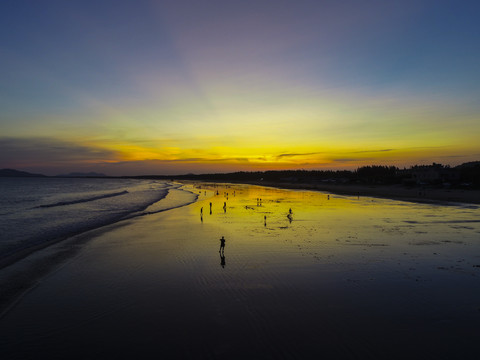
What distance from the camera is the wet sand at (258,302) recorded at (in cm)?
805

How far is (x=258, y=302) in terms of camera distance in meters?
10.6

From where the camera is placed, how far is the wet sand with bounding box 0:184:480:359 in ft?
26.4

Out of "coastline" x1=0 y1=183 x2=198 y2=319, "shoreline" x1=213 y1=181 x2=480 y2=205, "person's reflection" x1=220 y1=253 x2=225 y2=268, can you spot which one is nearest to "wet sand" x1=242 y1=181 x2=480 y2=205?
"shoreline" x1=213 y1=181 x2=480 y2=205

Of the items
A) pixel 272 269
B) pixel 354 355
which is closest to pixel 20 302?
pixel 272 269

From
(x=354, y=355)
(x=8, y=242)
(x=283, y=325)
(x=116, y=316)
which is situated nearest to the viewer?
(x=354, y=355)

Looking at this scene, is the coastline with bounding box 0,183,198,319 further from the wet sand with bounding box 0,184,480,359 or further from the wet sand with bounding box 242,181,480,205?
the wet sand with bounding box 242,181,480,205

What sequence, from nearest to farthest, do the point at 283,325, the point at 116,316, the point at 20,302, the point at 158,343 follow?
the point at 158,343 → the point at 283,325 → the point at 116,316 → the point at 20,302

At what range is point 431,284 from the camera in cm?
1217

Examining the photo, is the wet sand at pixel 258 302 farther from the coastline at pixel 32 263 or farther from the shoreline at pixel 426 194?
the shoreline at pixel 426 194

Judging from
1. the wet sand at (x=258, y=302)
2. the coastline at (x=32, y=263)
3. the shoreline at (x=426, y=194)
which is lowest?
the coastline at (x=32, y=263)

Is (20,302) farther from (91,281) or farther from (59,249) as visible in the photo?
(59,249)

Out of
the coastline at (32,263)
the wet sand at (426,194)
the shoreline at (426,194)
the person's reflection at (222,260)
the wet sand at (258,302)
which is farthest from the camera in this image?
the wet sand at (426,194)

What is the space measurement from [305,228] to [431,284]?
1302cm

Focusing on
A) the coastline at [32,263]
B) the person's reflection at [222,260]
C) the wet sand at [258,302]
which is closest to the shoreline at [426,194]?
the wet sand at [258,302]
